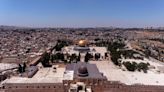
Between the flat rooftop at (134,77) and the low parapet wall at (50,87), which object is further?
the flat rooftop at (134,77)

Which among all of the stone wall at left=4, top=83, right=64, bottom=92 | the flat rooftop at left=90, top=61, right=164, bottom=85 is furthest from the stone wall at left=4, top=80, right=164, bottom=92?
the flat rooftop at left=90, top=61, right=164, bottom=85

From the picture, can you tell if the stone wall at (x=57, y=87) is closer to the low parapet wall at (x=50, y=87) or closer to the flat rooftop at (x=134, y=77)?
the low parapet wall at (x=50, y=87)

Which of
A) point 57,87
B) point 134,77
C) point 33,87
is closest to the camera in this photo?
point 57,87

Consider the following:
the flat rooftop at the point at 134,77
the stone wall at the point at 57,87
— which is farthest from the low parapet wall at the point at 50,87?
the flat rooftop at the point at 134,77

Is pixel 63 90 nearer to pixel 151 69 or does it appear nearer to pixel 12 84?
pixel 12 84

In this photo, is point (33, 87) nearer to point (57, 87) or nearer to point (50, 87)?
point (50, 87)

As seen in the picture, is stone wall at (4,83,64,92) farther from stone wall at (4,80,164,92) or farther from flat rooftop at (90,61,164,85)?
flat rooftop at (90,61,164,85)

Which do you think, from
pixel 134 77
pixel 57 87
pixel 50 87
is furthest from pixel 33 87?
pixel 134 77

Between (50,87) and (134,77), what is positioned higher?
(50,87)

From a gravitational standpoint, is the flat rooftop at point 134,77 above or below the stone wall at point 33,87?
below

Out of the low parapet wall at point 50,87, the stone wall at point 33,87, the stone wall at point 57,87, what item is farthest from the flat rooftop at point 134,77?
the stone wall at point 33,87

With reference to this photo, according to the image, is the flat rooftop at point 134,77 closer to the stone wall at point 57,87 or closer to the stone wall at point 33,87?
the stone wall at point 57,87
